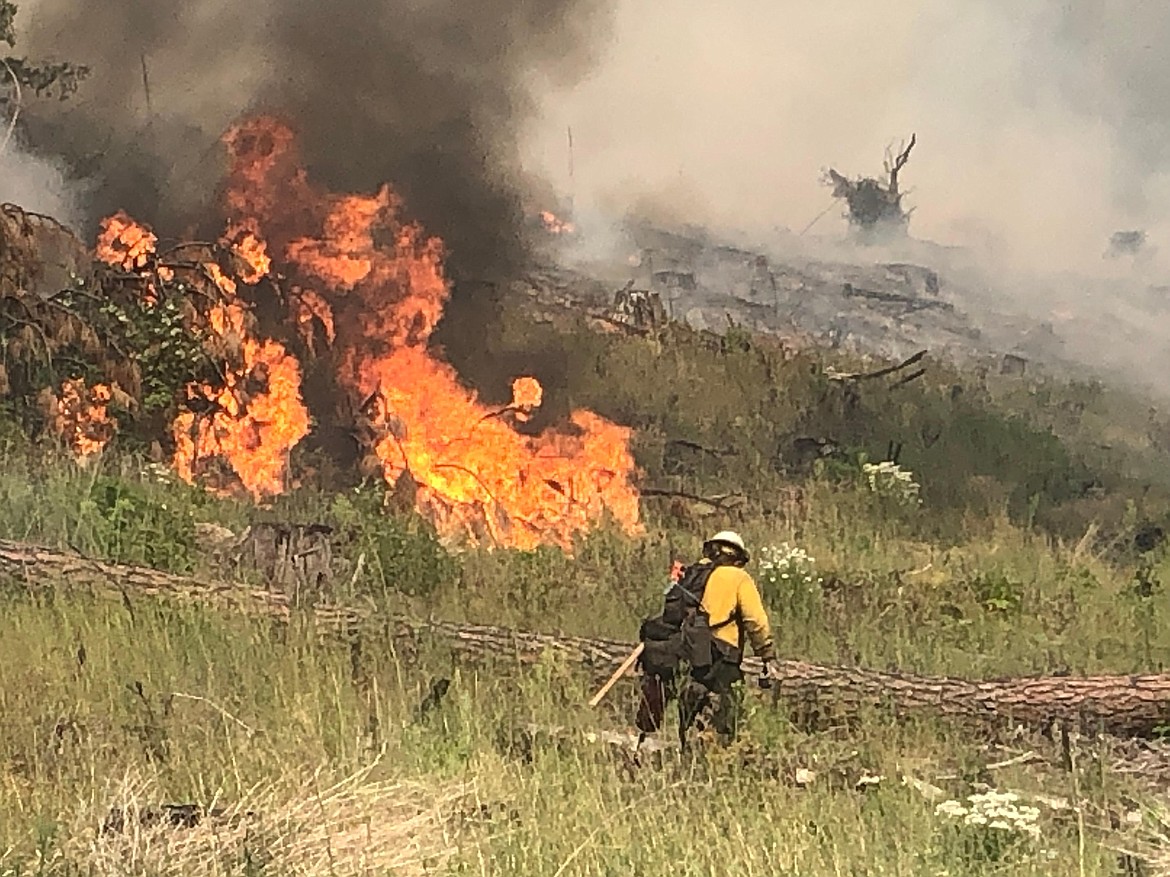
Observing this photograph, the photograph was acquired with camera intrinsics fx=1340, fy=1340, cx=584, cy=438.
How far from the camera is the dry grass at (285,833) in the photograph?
10.7 ft

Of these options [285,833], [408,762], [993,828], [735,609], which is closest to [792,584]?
[735,609]

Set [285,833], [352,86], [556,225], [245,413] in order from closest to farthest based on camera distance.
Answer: [285,833]
[245,413]
[556,225]
[352,86]

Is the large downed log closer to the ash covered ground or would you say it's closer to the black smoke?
the black smoke

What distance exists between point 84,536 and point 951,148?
6725 millimetres

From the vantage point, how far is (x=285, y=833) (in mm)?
3480

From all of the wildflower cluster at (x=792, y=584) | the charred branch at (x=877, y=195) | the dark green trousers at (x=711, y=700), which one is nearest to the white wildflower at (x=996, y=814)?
the dark green trousers at (x=711, y=700)

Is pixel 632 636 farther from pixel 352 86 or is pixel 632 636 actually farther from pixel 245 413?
pixel 352 86

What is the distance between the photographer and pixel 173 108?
35.1 ft

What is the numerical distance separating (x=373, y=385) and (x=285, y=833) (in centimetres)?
632

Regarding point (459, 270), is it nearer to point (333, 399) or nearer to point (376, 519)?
point (333, 399)

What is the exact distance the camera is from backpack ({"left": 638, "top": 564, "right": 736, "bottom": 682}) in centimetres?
461

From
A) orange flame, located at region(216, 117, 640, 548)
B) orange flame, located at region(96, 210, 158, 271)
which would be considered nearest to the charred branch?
orange flame, located at region(216, 117, 640, 548)

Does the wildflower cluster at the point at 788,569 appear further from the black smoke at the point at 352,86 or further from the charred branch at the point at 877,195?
the black smoke at the point at 352,86

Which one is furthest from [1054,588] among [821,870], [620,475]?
[821,870]
